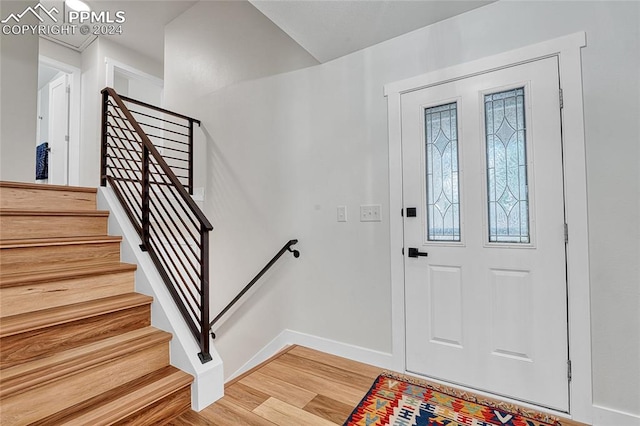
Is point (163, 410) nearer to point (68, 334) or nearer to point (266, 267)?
point (68, 334)

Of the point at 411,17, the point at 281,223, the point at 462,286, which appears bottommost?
the point at 462,286

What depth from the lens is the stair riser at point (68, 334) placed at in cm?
139

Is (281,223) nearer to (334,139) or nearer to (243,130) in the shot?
(334,139)

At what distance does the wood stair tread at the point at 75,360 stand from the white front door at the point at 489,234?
1.69 m

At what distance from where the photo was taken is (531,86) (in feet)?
5.77

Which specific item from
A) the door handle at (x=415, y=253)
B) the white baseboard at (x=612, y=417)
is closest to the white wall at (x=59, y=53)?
the door handle at (x=415, y=253)

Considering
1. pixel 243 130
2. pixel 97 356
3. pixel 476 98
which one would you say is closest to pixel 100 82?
pixel 243 130

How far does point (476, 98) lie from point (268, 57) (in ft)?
6.35

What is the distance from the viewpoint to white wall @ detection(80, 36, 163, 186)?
14.1 feet

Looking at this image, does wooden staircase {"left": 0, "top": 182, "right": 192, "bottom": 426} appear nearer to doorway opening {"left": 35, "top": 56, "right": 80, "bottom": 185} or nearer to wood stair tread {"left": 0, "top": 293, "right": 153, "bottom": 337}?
wood stair tread {"left": 0, "top": 293, "right": 153, "bottom": 337}

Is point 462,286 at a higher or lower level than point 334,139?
lower

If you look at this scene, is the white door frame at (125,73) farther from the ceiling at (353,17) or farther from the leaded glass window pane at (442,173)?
the leaded glass window pane at (442,173)

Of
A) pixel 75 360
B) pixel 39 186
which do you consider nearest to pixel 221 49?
pixel 39 186

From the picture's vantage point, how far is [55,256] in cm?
189
